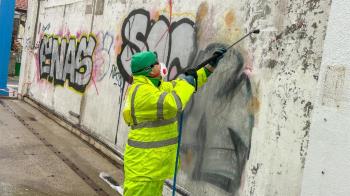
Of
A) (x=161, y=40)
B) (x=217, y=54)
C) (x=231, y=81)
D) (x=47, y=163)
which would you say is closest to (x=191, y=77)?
(x=217, y=54)

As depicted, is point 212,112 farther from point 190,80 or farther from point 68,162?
point 68,162

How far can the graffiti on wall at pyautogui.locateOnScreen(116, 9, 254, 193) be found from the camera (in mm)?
4410

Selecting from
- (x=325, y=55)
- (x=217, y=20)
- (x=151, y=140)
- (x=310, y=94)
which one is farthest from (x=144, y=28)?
(x=325, y=55)

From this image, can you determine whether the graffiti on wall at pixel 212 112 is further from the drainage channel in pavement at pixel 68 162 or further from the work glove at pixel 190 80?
the drainage channel in pavement at pixel 68 162

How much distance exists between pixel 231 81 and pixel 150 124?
4.11 feet

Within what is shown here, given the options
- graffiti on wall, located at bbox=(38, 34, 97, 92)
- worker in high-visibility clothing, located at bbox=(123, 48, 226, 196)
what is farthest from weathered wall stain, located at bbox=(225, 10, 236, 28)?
graffiti on wall, located at bbox=(38, 34, 97, 92)

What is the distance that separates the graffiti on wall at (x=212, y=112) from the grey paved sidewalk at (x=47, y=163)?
4.71 feet

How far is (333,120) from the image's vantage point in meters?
2.73

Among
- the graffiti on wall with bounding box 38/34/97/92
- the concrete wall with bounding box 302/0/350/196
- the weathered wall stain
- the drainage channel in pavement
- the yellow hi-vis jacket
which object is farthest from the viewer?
the graffiti on wall with bounding box 38/34/97/92

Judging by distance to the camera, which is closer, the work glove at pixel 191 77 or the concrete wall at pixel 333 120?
the concrete wall at pixel 333 120

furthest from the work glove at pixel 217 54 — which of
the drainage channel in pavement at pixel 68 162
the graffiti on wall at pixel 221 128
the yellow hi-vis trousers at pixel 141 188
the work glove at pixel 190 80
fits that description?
the drainage channel in pavement at pixel 68 162

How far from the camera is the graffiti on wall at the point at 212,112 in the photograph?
4.41 m

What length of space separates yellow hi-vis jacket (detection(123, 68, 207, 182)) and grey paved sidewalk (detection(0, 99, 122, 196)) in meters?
2.07

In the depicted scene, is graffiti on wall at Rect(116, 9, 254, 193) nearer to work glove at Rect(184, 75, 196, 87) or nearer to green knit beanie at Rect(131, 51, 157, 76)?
work glove at Rect(184, 75, 196, 87)
